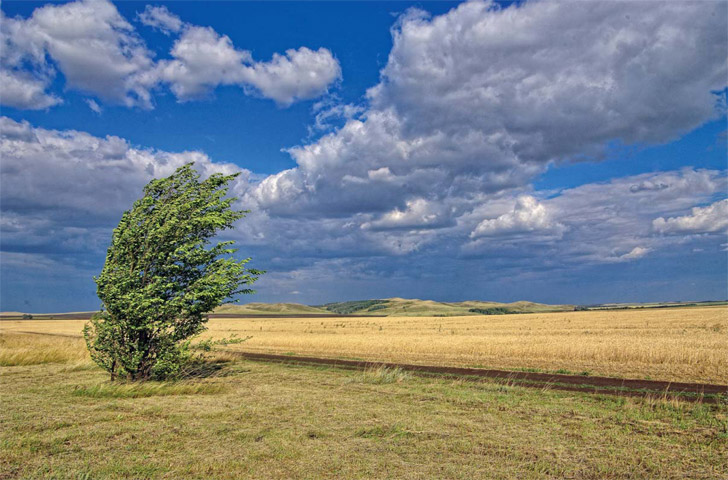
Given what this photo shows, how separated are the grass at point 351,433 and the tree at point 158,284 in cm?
235

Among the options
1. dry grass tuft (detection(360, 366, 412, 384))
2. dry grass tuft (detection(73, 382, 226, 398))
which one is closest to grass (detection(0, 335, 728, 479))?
dry grass tuft (detection(73, 382, 226, 398))

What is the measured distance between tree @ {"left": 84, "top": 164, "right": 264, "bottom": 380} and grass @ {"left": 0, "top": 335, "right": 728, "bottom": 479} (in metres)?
2.35

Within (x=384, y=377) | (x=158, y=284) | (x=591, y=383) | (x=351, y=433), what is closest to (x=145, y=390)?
(x=158, y=284)

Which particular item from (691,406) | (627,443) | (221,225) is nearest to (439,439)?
(627,443)

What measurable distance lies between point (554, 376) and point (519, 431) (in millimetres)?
10791

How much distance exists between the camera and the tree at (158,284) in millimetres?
19344

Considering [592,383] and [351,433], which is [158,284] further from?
[592,383]

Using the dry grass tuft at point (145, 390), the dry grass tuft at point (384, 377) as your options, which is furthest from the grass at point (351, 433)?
the dry grass tuft at point (384, 377)

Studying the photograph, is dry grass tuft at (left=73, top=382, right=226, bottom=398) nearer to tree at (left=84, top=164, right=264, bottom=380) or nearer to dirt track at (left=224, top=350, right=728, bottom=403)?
tree at (left=84, top=164, right=264, bottom=380)

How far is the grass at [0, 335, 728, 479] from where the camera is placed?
357 inches

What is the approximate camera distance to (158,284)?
19.5m

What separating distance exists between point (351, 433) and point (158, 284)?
11.7 metres

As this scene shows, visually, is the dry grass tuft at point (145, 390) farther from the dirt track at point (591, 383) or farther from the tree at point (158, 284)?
the dirt track at point (591, 383)

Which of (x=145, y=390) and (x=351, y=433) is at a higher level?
(x=145, y=390)
